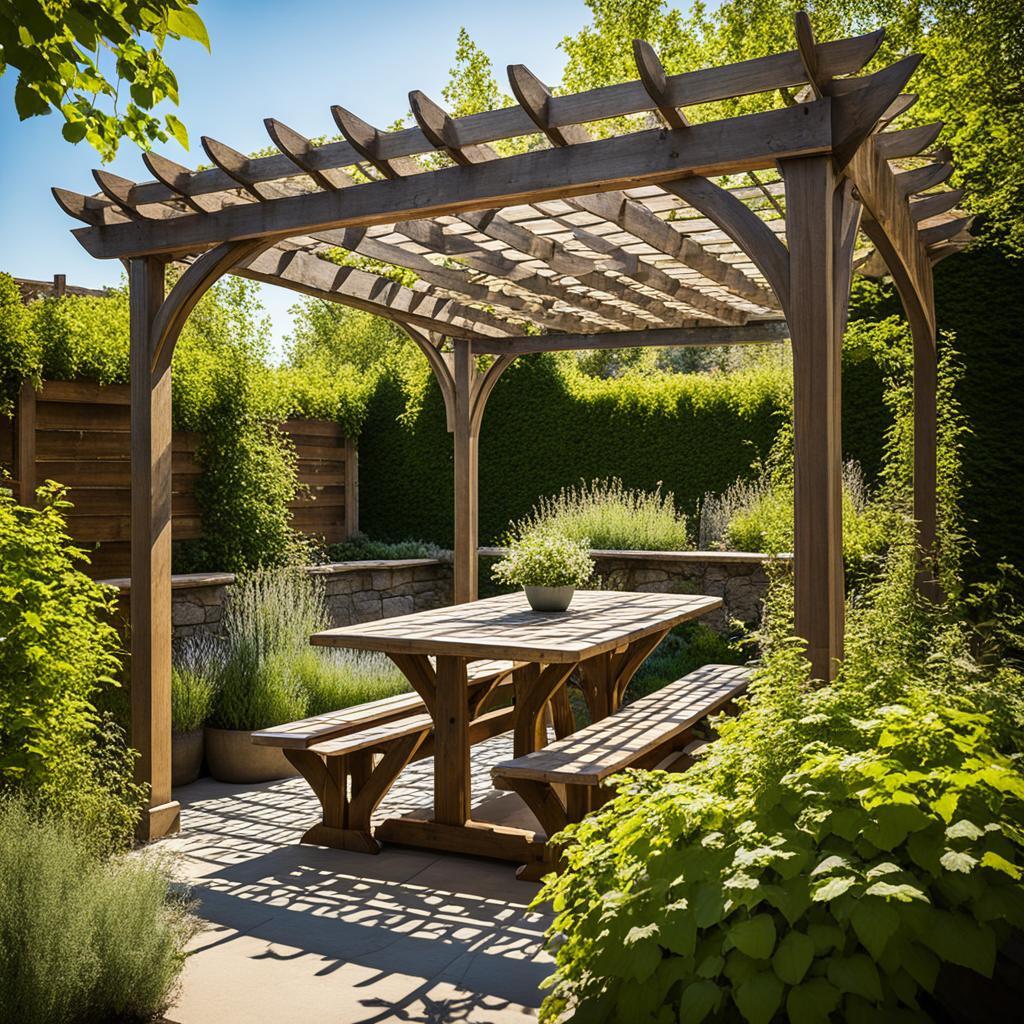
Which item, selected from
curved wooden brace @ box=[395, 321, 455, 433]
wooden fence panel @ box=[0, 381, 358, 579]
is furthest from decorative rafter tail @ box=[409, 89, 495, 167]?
wooden fence panel @ box=[0, 381, 358, 579]

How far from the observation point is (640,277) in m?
5.64

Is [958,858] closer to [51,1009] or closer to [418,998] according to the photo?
[418,998]

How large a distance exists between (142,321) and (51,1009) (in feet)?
10.4

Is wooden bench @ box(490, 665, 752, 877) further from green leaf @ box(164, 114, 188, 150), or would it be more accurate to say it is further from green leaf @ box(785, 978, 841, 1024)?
green leaf @ box(164, 114, 188, 150)

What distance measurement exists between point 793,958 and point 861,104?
2.60 m

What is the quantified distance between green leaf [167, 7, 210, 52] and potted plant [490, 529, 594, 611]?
133 inches

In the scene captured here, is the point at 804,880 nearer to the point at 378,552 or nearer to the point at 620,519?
the point at 620,519

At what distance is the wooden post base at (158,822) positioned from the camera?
4562mm

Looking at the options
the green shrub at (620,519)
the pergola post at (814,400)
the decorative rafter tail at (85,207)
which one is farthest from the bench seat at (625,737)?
the decorative rafter tail at (85,207)

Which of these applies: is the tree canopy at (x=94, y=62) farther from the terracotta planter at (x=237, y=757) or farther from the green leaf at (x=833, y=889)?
the terracotta planter at (x=237, y=757)

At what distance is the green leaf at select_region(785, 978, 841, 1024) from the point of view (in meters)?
1.67

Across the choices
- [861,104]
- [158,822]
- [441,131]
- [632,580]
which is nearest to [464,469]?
[632,580]

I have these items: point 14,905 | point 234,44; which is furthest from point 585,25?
point 14,905

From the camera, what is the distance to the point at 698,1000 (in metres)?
1.71
